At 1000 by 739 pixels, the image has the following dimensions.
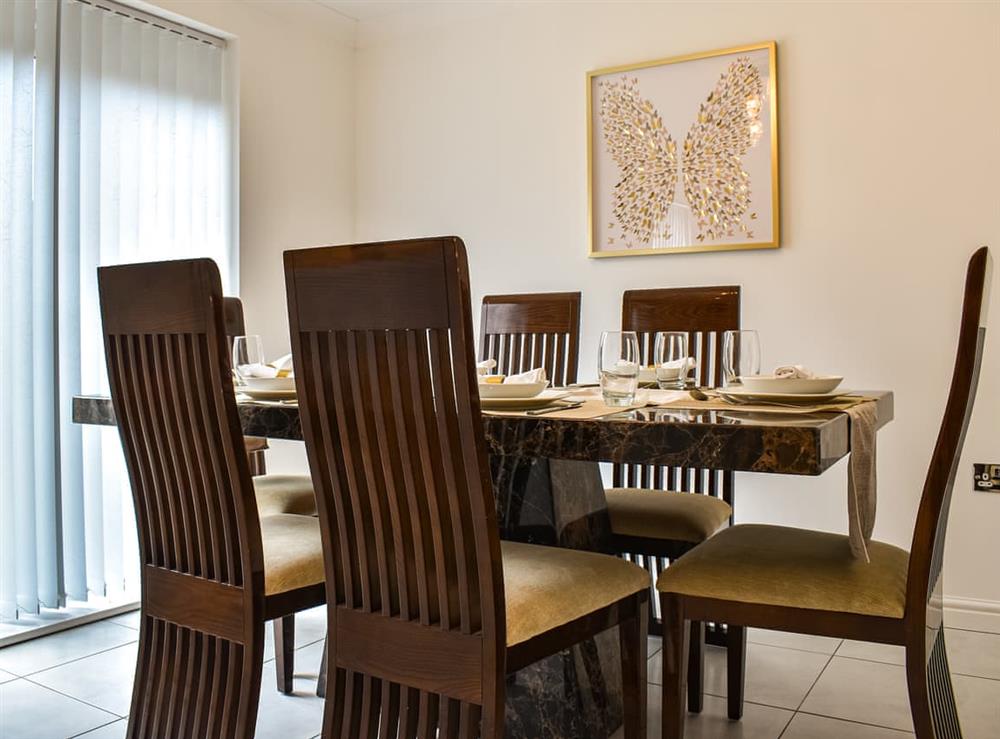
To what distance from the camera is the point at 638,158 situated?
3.54 metres

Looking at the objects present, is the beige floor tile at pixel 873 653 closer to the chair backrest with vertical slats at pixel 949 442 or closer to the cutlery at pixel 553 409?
the chair backrest with vertical slats at pixel 949 442

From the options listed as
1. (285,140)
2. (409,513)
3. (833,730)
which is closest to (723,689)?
(833,730)

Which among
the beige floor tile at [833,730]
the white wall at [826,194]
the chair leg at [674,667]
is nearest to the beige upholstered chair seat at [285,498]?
the chair leg at [674,667]

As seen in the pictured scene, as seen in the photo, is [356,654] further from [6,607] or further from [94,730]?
[6,607]

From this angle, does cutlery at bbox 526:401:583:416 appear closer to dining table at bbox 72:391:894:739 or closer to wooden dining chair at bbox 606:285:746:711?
dining table at bbox 72:391:894:739

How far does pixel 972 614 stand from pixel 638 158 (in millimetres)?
2038

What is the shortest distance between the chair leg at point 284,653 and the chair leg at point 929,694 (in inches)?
58.8

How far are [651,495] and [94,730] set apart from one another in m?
1.51

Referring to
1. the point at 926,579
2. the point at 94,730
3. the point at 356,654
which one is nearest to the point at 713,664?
the point at 926,579

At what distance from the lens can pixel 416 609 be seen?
1.39 m

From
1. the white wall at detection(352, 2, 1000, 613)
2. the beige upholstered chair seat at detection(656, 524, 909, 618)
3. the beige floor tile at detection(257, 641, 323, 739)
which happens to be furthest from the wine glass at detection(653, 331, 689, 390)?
the white wall at detection(352, 2, 1000, 613)

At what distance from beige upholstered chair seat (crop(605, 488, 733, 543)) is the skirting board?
112 cm

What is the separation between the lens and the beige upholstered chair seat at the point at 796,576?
4.83 ft

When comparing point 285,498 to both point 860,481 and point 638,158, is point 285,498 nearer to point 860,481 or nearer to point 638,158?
point 860,481
